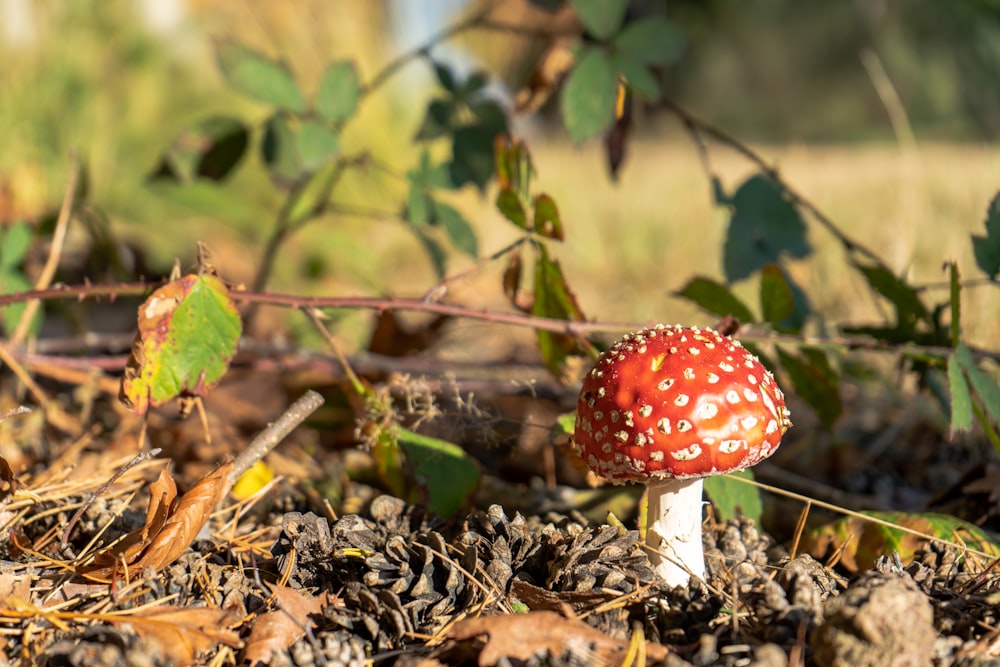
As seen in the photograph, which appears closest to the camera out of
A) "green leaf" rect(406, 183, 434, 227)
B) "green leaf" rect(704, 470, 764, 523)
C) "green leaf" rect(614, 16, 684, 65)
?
"green leaf" rect(704, 470, 764, 523)

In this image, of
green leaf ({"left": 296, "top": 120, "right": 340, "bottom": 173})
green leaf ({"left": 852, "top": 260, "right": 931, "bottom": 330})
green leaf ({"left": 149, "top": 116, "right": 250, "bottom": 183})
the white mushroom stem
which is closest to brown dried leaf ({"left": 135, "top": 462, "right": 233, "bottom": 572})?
the white mushroom stem

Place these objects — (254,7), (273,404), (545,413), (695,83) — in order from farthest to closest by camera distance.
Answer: (695,83), (254,7), (545,413), (273,404)

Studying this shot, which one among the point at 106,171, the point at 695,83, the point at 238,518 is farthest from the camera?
the point at 695,83

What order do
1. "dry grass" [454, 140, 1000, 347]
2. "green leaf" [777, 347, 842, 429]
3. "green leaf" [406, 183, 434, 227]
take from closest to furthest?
"green leaf" [777, 347, 842, 429] → "green leaf" [406, 183, 434, 227] → "dry grass" [454, 140, 1000, 347]

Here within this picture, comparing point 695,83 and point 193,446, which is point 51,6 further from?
point 695,83

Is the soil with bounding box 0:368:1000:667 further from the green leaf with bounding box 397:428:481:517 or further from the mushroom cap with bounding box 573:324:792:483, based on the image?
the mushroom cap with bounding box 573:324:792:483

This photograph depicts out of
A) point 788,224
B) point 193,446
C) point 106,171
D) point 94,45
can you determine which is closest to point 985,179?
point 788,224
